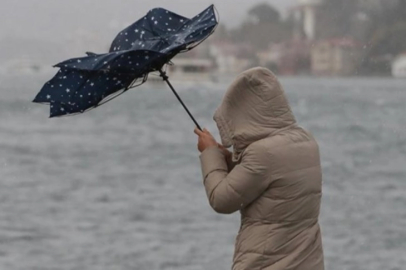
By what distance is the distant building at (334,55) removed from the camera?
285 ft

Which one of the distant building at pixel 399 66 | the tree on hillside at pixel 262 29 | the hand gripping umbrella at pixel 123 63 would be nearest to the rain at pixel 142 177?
the hand gripping umbrella at pixel 123 63

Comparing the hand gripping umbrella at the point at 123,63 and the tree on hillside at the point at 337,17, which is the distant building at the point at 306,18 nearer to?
the tree on hillside at the point at 337,17

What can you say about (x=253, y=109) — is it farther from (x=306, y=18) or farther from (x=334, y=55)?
(x=306, y=18)

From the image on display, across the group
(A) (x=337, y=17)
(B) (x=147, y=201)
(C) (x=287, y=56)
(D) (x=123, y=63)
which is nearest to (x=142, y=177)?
(B) (x=147, y=201)

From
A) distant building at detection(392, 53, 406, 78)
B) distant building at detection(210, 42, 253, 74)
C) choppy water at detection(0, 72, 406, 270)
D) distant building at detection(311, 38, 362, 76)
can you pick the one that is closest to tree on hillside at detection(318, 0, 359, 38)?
distant building at detection(311, 38, 362, 76)

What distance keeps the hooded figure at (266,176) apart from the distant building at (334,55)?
84346mm

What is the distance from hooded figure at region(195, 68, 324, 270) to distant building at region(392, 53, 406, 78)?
273ft

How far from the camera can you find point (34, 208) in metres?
14.0

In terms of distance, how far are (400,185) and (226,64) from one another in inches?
2752

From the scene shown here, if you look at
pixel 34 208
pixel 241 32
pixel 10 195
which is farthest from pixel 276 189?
pixel 241 32

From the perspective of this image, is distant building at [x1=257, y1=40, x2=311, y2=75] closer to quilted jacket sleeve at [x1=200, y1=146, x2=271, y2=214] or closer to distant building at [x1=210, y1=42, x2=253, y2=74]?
distant building at [x1=210, y1=42, x2=253, y2=74]

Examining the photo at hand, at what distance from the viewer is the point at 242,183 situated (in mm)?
2637

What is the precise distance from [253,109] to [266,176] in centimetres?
17

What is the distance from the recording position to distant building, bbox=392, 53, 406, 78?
84725 mm
